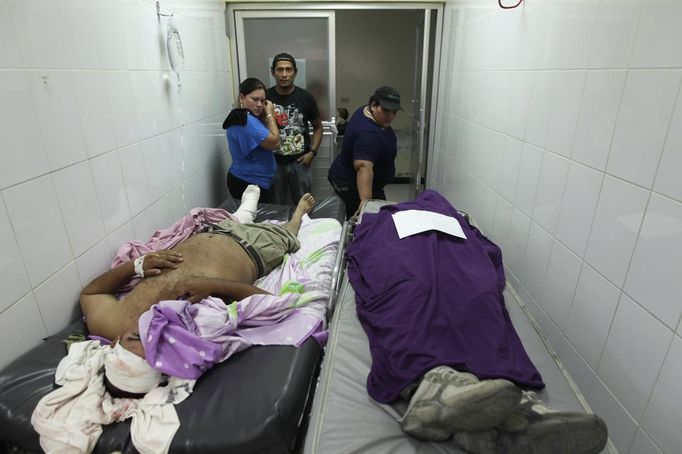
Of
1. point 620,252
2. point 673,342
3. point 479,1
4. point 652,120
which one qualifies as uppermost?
point 479,1

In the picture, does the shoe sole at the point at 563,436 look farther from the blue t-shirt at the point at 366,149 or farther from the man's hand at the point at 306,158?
the man's hand at the point at 306,158

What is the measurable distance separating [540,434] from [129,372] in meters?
1.17

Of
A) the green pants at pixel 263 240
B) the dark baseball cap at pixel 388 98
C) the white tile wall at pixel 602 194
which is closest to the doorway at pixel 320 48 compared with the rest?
the dark baseball cap at pixel 388 98

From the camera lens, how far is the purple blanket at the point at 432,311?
1.19 meters

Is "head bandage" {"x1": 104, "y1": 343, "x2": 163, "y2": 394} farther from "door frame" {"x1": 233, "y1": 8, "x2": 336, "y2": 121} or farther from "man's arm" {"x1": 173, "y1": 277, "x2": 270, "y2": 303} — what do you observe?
"door frame" {"x1": 233, "y1": 8, "x2": 336, "y2": 121}

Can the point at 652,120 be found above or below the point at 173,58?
below

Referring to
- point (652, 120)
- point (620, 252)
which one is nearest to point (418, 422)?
point (620, 252)

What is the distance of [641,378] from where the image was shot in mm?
1173

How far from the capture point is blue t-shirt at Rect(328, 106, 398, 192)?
106 inches

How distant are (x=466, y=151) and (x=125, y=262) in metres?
2.32

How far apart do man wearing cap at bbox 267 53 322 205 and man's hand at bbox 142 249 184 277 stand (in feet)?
6.13

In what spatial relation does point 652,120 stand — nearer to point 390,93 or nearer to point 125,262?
point 390,93

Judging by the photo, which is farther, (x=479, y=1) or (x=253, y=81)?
(x=253, y=81)

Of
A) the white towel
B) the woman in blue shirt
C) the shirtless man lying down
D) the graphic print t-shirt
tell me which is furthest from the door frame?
the white towel
